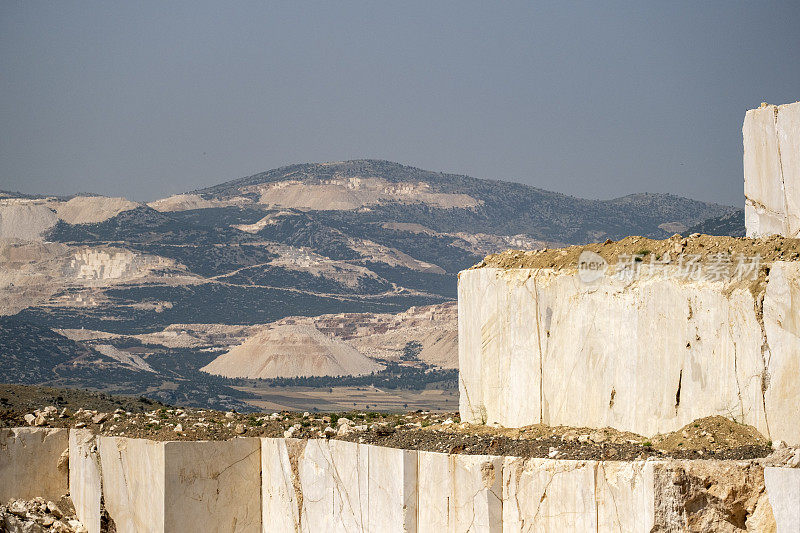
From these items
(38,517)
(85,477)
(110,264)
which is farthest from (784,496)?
(110,264)

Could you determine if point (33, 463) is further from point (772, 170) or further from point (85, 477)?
point (772, 170)

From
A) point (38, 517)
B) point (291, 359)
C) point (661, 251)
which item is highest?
point (291, 359)

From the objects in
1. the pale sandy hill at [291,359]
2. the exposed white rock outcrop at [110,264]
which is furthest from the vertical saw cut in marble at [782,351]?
the exposed white rock outcrop at [110,264]

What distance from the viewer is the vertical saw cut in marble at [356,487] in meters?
16.6

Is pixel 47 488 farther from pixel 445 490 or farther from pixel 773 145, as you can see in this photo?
pixel 773 145

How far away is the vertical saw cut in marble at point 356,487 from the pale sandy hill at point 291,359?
8937 centimetres

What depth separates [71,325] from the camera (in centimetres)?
14988

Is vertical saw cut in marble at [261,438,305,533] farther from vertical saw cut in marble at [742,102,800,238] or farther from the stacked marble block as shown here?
vertical saw cut in marble at [742,102,800,238]

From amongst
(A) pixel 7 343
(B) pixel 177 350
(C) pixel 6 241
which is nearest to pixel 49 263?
(C) pixel 6 241

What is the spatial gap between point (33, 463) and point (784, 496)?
45.5 feet

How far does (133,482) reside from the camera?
19609mm

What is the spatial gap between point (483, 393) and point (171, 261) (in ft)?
575

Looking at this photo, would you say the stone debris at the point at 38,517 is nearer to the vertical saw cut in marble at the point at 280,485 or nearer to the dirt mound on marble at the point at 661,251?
the vertical saw cut in marble at the point at 280,485

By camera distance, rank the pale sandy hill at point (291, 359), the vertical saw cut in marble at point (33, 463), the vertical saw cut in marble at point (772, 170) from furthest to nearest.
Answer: the pale sandy hill at point (291, 359) → the vertical saw cut in marble at point (33, 463) → the vertical saw cut in marble at point (772, 170)
